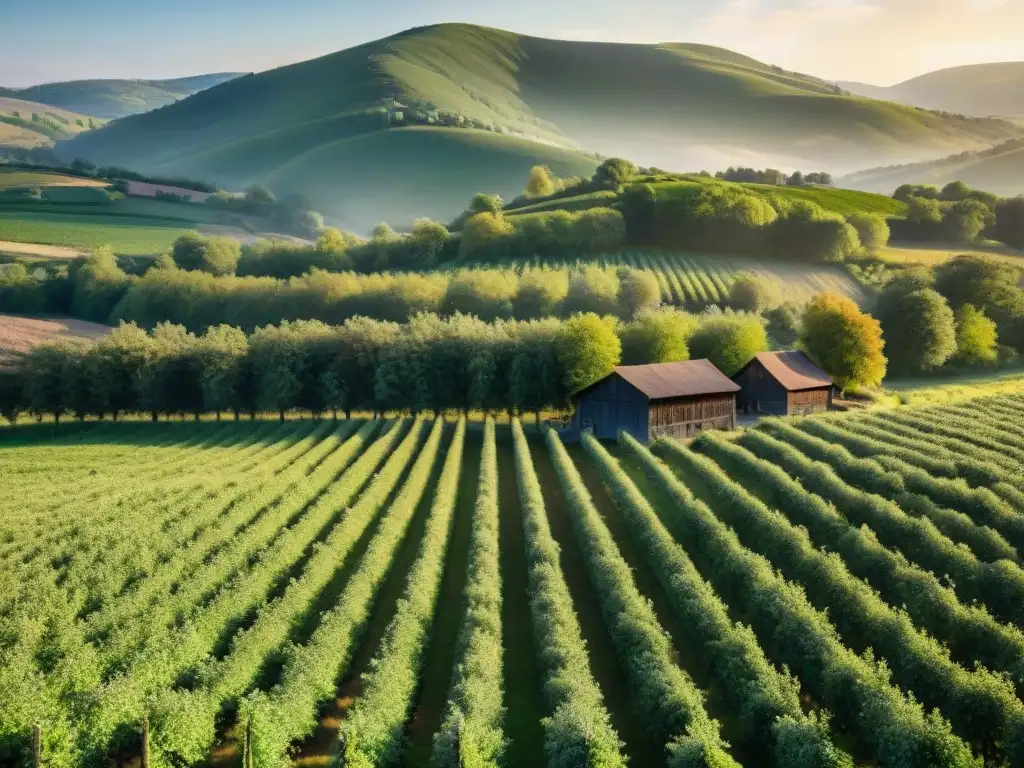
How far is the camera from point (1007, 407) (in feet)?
154

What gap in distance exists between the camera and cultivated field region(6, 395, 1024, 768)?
15.2 m

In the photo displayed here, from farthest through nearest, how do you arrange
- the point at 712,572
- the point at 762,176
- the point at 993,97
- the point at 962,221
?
the point at 993,97 → the point at 762,176 → the point at 962,221 → the point at 712,572

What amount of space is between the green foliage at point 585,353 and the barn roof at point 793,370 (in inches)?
400

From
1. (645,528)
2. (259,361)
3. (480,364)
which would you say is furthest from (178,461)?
(645,528)

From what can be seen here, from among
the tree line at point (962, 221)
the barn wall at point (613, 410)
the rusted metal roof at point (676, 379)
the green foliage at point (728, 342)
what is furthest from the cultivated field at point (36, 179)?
the tree line at point (962, 221)

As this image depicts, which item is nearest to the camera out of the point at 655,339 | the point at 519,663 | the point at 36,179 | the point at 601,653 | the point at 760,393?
the point at 519,663

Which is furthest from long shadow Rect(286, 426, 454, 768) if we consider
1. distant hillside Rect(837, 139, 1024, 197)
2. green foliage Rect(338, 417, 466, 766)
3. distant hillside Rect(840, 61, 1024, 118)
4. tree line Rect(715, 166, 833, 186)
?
distant hillside Rect(840, 61, 1024, 118)

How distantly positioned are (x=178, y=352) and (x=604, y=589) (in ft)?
152

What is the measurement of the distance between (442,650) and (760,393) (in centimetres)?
3888

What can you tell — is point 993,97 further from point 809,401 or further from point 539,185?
point 809,401

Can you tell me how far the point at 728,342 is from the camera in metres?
58.2

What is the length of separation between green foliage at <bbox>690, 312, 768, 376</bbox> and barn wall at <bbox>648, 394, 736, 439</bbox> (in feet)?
23.9

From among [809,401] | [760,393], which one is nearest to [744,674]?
[760,393]

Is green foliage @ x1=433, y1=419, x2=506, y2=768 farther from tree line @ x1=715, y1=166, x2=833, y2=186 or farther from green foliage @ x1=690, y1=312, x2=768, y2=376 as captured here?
tree line @ x1=715, y1=166, x2=833, y2=186
